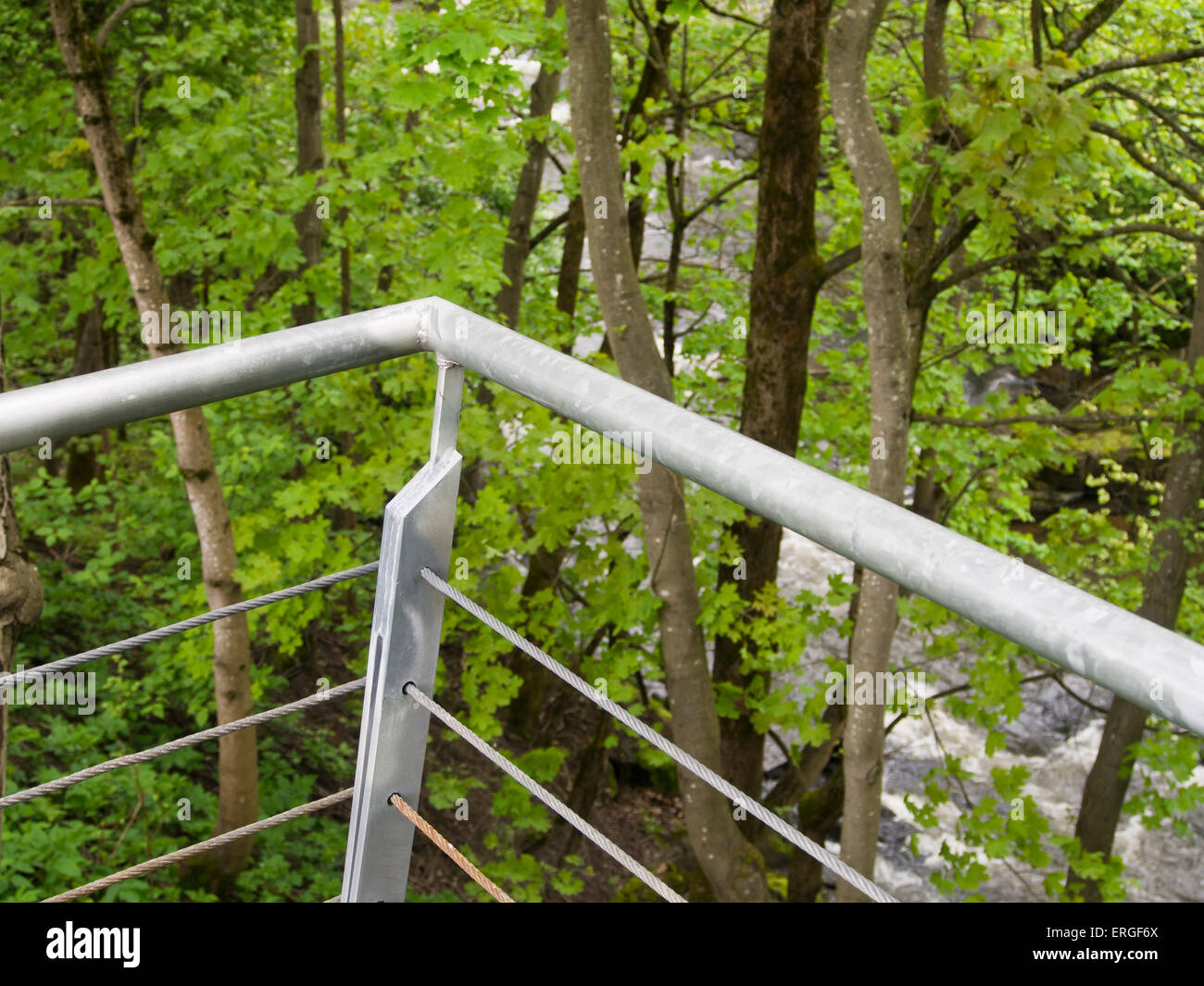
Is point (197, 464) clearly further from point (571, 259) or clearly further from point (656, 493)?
point (571, 259)

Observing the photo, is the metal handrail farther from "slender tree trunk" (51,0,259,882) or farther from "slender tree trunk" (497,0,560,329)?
"slender tree trunk" (497,0,560,329)

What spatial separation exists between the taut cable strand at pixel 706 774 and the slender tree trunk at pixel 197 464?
4934 mm

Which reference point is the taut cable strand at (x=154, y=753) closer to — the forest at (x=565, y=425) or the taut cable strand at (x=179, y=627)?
the taut cable strand at (x=179, y=627)

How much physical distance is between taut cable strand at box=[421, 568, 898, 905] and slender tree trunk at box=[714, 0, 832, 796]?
4.96m

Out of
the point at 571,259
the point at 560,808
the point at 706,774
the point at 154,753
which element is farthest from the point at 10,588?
the point at 571,259

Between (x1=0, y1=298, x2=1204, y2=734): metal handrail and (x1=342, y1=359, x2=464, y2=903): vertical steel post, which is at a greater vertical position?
(x1=0, y1=298, x2=1204, y2=734): metal handrail

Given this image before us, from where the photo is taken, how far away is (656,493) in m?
5.85

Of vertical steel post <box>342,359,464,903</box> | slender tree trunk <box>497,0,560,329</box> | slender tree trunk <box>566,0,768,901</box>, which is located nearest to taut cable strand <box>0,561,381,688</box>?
→ vertical steel post <box>342,359,464,903</box>

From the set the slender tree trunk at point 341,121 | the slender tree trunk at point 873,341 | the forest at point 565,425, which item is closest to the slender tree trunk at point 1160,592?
the forest at point 565,425

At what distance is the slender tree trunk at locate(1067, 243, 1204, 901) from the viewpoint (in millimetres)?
7539

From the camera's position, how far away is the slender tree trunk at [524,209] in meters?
9.09

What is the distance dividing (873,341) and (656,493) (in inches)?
57.4

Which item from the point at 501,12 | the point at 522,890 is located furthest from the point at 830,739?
the point at 501,12
